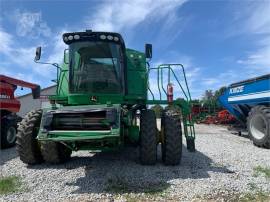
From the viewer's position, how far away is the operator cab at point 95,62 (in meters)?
7.45

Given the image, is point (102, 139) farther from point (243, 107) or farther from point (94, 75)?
point (243, 107)


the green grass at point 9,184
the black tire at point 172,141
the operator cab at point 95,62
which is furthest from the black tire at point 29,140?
the black tire at point 172,141

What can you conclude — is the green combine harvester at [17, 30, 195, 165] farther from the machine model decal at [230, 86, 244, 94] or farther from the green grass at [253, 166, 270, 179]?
the machine model decal at [230, 86, 244, 94]

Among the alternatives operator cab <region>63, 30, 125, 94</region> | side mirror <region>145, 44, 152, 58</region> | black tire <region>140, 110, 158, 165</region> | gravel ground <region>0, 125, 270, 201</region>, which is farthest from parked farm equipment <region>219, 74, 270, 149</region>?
operator cab <region>63, 30, 125, 94</region>

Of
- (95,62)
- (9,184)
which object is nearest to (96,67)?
(95,62)

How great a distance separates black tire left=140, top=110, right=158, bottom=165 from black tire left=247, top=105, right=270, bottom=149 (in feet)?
15.9

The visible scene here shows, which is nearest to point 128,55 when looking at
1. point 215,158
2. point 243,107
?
point 215,158

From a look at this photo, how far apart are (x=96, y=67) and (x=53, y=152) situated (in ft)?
6.92

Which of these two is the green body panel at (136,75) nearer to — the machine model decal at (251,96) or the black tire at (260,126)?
A: the black tire at (260,126)

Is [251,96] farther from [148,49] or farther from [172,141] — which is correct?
[172,141]

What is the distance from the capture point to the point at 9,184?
5961 mm

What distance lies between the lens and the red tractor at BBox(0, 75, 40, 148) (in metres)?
10.8

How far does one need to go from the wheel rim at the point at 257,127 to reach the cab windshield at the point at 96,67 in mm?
5941

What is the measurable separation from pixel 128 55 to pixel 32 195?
15.0 ft
